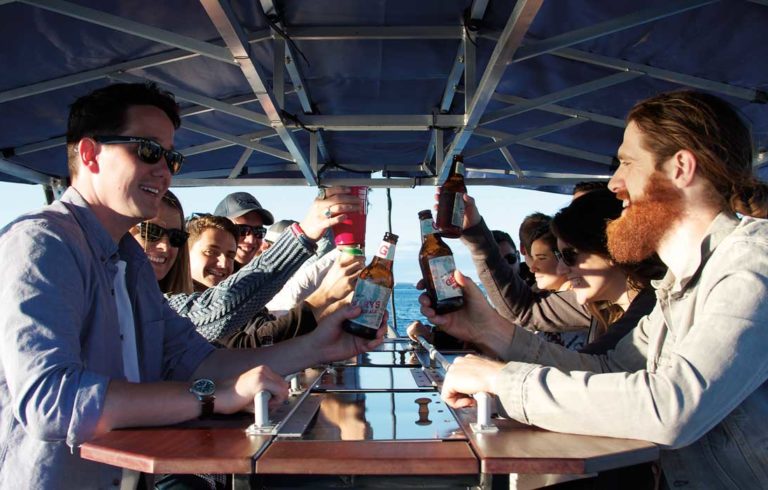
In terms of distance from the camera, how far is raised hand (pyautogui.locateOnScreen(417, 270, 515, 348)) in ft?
6.93

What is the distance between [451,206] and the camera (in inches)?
102

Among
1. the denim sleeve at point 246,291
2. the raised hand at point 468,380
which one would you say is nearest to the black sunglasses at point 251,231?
the denim sleeve at point 246,291

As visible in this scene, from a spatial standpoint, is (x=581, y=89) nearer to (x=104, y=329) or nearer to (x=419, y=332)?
(x=419, y=332)

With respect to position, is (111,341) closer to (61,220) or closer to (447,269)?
(61,220)

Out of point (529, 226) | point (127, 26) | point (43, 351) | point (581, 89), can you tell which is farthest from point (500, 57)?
point (43, 351)

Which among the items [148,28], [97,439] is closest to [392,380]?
[97,439]

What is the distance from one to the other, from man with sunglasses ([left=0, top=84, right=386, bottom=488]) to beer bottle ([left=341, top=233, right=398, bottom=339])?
4cm

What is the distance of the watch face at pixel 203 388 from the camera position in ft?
5.14

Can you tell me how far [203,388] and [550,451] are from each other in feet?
2.62

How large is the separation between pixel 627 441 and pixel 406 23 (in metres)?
3.04

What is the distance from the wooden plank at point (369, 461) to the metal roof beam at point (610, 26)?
2631 mm

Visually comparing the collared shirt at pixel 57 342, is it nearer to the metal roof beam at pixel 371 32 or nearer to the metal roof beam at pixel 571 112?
the metal roof beam at pixel 371 32

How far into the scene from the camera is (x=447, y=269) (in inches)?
79.2

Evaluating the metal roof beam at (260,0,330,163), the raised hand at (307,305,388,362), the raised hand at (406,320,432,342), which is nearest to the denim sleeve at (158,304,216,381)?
the raised hand at (307,305,388,362)
